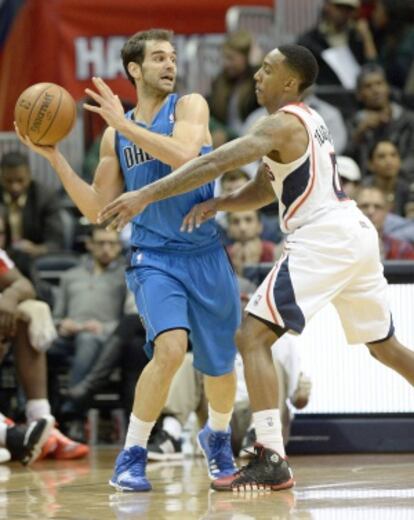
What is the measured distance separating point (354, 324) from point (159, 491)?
1.25 metres

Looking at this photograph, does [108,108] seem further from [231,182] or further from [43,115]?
[231,182]

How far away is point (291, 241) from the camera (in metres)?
6.72

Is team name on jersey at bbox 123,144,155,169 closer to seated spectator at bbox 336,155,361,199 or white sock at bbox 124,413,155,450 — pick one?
white sock at bbox 124,413,155,450

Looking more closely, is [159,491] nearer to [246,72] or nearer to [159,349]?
[159,349]

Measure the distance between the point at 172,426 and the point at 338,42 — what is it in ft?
16.9

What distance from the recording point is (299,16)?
45.2ft

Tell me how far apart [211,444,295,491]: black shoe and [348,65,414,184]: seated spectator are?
5.65 m

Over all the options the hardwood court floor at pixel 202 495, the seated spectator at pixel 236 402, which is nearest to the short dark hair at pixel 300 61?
the hardwood court floor at pixel 202 495

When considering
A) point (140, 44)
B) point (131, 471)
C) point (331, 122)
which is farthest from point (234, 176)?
point (131, 471)

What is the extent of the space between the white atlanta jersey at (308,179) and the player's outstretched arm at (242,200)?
33 cm

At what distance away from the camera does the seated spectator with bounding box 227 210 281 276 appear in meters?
10.2

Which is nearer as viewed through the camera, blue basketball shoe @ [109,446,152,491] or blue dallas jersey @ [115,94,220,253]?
blue basketball shoe @ [109,446,152,491]

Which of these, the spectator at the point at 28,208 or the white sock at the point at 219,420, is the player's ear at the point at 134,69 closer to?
the white sock at the point at 219,420

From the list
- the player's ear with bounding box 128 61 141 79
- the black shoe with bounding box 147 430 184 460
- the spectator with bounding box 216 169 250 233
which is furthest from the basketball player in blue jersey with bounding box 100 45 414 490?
the spectator with bounding box 216 169 250 233
